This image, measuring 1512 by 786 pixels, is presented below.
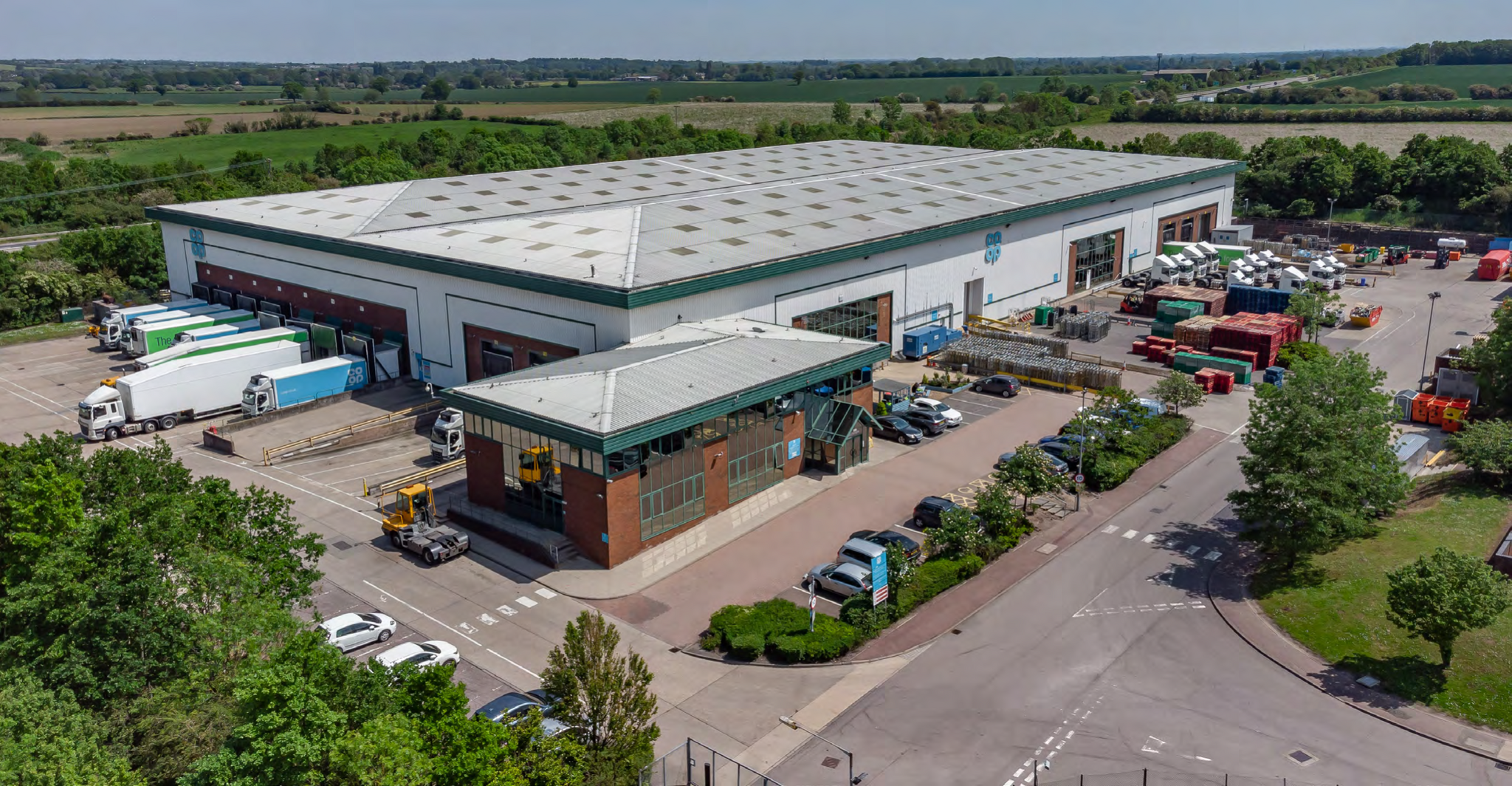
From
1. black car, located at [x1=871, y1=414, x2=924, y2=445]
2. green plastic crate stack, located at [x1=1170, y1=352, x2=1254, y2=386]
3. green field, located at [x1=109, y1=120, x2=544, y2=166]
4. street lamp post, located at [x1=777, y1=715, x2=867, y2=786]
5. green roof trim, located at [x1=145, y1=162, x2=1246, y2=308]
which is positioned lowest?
street lamp post, located at [x1=777, y1=715, x2=867, y2=786]

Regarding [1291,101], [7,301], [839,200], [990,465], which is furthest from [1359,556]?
[1291,101]

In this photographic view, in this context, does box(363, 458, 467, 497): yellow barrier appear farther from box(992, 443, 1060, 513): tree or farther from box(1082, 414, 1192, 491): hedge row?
box(1082, 414, 1192, 491): hedge row

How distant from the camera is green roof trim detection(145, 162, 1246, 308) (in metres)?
48.8

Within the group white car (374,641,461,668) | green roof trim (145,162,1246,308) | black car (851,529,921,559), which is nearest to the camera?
white car (374,641,461,668)

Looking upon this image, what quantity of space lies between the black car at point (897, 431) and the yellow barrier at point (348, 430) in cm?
2345

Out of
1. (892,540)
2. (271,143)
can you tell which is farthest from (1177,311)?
(271,143)

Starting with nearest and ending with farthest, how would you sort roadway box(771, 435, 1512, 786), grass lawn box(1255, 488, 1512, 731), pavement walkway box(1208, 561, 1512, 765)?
roadway box(771, 435, 1512, 786) < pavement walkway box(1208, 561, 1512, 765) < grass lawn box(1255, 488, 1512, 731)

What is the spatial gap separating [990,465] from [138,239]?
2821 inches

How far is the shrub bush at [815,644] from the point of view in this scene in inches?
1206

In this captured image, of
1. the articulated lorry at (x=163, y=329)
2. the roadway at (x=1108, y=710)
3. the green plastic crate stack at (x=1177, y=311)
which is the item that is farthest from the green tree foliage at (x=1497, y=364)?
the articulated lorry at (x=163, y=329)

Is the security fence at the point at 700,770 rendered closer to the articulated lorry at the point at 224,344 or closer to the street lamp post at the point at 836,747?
the street lamp post at the point at 836,747

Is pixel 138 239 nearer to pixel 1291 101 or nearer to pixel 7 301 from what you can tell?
pixel 7 301

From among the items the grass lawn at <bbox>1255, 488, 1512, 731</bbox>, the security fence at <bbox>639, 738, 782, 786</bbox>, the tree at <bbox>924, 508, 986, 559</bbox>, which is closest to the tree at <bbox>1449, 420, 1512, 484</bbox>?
the grass lawn at <bbox>1255, 488, 1512, 731</bbox>

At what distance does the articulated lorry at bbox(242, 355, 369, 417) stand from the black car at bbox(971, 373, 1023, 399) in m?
34.5
